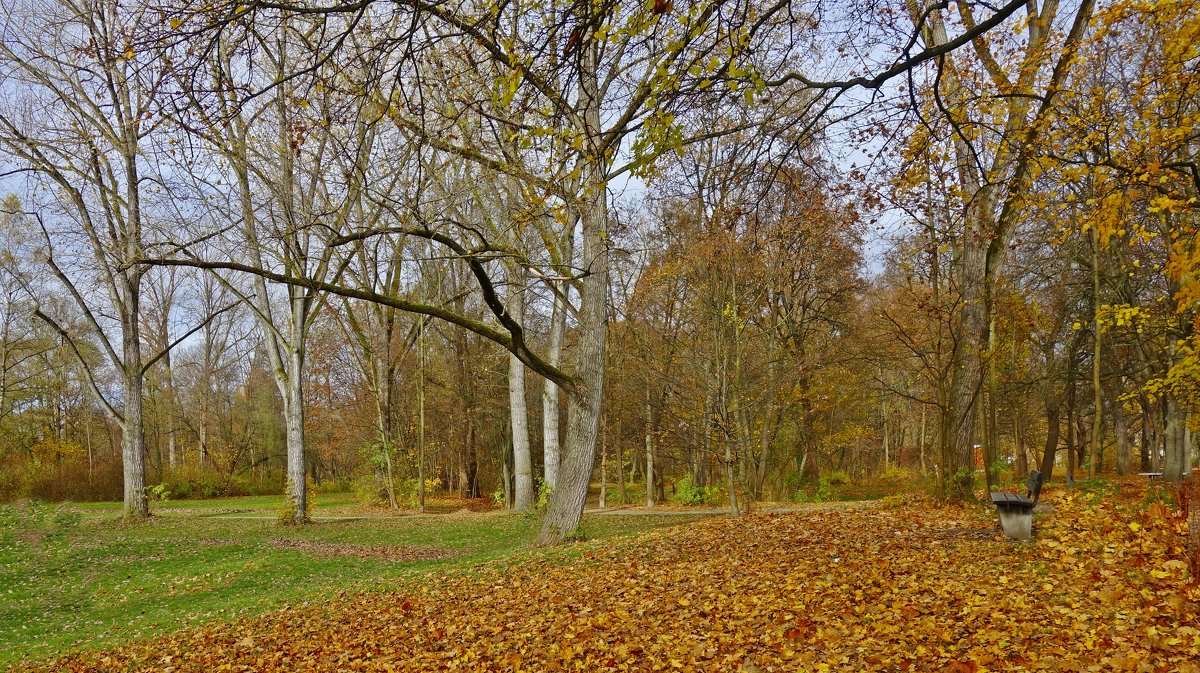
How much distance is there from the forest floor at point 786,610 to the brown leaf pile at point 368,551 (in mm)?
3433

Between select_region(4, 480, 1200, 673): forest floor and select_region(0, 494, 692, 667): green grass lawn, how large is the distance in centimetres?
53

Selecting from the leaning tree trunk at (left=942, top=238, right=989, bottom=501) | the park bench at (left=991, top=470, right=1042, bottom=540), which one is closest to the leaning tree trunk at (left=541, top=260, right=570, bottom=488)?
the leaning tree trunk at (left=942, top=238, right=989, bottom=501)

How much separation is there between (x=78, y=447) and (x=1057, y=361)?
4236cm

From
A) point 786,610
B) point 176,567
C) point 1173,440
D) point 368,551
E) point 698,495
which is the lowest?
point 698,495

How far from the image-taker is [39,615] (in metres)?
8.80

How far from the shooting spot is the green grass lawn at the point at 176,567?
8.32m

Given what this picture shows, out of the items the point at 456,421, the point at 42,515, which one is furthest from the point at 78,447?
the point at 42,515

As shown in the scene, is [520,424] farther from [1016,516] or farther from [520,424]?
[1016,516]

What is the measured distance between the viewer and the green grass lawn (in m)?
8.32

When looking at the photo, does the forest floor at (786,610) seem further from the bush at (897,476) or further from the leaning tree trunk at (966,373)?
the bush at (897,476)

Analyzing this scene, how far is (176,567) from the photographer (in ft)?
38.1

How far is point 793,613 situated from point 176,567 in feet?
37.2

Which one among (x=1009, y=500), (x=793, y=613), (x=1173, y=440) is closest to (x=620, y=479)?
(x=1173, y=440)

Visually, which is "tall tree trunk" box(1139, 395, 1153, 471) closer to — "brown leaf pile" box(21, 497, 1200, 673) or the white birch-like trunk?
the white birch-like trunk
